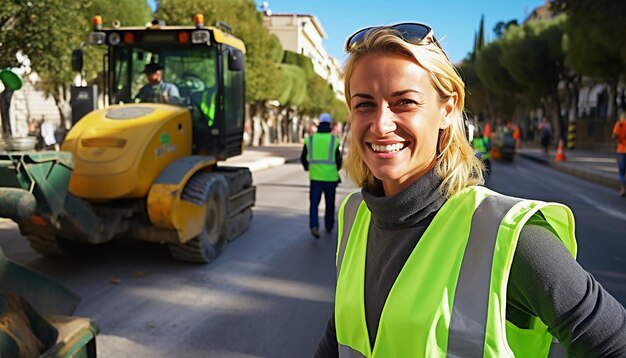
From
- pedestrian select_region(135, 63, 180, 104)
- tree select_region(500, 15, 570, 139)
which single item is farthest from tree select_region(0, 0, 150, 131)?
tree select_region(500, 15, 570, 139)

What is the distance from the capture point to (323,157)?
26.9 ft

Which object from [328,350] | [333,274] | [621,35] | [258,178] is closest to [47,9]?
[258,178]

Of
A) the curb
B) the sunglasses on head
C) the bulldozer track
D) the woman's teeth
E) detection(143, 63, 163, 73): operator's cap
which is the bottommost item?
the curb

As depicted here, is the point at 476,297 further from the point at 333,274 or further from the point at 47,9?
the point at 47,9

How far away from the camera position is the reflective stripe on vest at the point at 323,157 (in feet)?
26.8

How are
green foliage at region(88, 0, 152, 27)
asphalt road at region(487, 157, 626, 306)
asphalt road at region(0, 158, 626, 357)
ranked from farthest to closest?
green foliage at region(88, 0, 152, 27), asphalt road at region(487, 157, 626, 306), asphalt road at region(0, 158, 626, 357)

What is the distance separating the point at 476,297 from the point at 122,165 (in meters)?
5.22

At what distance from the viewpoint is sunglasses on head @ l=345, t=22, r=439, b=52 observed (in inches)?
57.3

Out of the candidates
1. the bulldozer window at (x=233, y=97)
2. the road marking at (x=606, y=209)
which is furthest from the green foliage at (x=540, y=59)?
the bulldozer window at (x=233, y=97)

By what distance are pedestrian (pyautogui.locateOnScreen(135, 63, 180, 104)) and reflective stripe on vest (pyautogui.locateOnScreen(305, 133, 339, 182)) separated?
6.86ft

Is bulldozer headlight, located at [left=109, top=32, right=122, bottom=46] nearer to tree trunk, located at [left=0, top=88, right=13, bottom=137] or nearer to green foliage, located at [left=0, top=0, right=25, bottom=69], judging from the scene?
tree trunk, located at [left=0, top=88, right=13, bottom=137]

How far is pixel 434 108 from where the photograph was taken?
150 cm

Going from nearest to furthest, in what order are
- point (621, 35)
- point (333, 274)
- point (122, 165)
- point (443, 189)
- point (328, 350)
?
point (443, 189)
point (328, 350)
point (122, 165)
point (333, 274)
point (621, 35)

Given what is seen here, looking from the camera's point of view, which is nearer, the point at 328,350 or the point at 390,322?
the point at 390,322
